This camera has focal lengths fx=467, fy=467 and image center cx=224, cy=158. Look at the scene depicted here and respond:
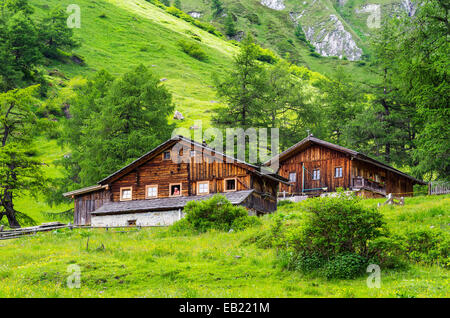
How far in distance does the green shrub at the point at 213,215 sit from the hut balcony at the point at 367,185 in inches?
721

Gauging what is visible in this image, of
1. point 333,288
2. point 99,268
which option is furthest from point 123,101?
point 333,288

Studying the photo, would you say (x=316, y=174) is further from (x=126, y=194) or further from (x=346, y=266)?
(x=346, y=266)

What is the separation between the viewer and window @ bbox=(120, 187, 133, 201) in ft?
136

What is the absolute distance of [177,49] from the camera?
481ft

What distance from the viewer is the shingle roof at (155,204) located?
120 ft

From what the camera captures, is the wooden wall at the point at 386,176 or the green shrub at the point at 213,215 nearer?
the green shrub at the point at 213,215

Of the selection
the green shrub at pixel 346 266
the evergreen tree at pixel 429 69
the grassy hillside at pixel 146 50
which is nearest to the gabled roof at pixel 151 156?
the evergreen tree at pixel 429 69

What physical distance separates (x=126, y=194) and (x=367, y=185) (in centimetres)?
2321

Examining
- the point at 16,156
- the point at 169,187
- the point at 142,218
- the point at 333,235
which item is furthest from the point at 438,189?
the point at 16,156

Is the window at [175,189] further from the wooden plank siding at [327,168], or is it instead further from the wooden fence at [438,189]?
the wooden fence at [438,189]

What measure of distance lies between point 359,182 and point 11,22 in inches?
2977

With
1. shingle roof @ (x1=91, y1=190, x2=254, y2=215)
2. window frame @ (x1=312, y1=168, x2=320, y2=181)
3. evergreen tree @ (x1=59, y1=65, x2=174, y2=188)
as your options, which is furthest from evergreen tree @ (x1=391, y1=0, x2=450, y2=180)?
evergreen tree @ (x1=59, y1=65, x2=174, y2=188)

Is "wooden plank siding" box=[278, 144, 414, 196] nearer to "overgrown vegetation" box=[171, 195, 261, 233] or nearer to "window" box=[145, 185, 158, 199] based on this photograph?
"window" box=[145, 185, 158, 199]
